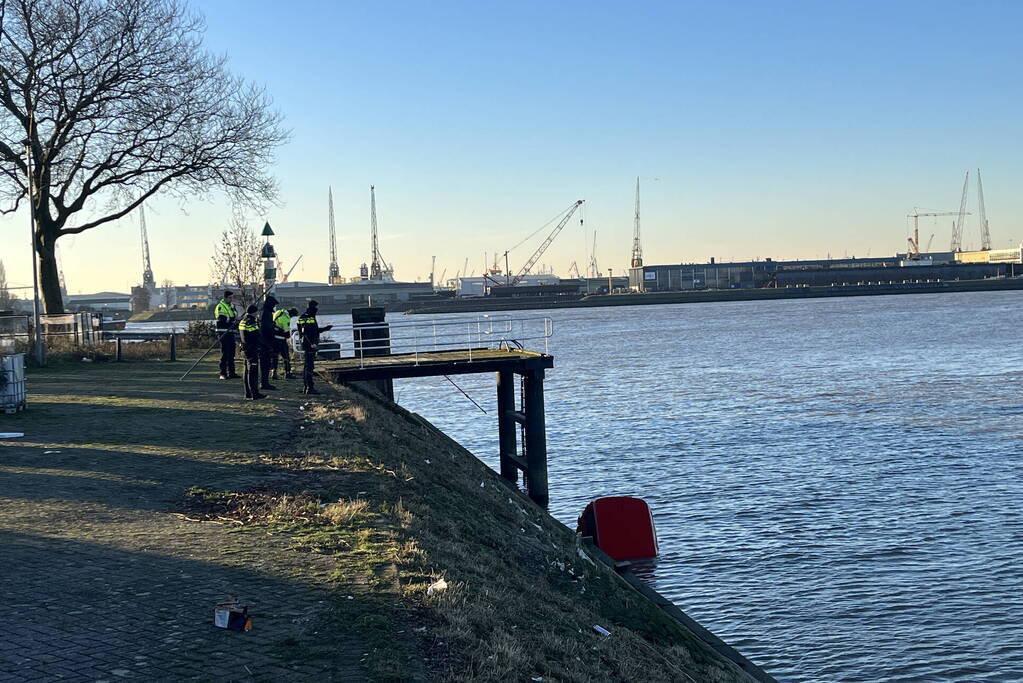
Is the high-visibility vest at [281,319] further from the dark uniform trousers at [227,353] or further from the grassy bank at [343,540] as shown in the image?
the grassy bank at [343,540]

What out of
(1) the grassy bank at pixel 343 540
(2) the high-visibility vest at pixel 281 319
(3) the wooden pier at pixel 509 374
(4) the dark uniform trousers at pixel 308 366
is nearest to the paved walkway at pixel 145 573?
(1) the grassy bank at pixel 343 540

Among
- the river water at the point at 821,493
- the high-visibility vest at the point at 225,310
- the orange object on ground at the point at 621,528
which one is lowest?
the river water at the point at 821,493

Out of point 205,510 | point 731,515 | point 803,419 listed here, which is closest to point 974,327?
point 803,419

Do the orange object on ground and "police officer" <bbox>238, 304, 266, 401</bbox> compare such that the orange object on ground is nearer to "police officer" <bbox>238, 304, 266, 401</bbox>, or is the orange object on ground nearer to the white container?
"police officer" <bbox>238, 304, 266, 401</bbox>

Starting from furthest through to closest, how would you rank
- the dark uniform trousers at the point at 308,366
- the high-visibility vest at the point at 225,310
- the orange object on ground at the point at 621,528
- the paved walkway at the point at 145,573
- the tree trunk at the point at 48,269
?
the tree trunk at the point at 48,269
the high-visibility vest at the point at 225,310
the dark uniform trousers at the point at 308,366
the orange object on ground at the point at 621,528
the paved walkway at the point at 145,573

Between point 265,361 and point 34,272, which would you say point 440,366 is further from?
point 34,272

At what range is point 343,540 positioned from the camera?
383 inches

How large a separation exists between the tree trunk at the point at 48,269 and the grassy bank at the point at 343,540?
15.7 meters

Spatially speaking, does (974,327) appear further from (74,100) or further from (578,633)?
(578,633)

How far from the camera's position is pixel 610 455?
1139 inches

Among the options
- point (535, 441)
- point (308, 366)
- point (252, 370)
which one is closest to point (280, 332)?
point (308, 366)

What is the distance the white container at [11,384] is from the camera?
18.0 metres

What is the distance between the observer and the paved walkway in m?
6.73

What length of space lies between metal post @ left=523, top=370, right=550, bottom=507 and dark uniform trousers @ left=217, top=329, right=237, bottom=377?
714cm
